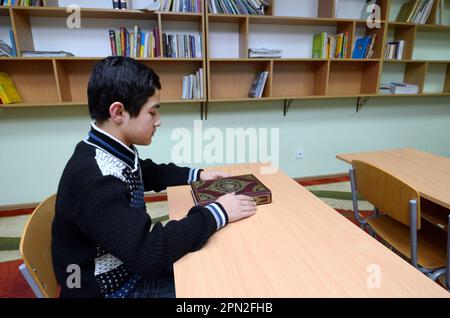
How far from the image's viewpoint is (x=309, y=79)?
292 cm

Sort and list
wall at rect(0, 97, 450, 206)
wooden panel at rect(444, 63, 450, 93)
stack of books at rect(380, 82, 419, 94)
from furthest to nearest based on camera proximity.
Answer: wooden panel at rect(444, 63, 450, 93), stack of books at rect(380, 82, 419, 94), wall at rect(0, 97, 450, 206)

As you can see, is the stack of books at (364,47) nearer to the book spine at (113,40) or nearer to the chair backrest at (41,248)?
the book spine at (113,40)

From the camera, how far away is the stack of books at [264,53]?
249 centimetres

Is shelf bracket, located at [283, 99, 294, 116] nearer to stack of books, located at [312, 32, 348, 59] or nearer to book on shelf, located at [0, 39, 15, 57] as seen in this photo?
stack of books, located at [312, 32, 348, 59]

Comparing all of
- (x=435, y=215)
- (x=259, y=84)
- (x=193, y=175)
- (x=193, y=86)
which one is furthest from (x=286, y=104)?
(x=193, y=175)

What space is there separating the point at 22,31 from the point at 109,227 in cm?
228

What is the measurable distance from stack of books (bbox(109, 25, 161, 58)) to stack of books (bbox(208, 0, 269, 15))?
535 millimetres

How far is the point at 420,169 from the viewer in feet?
4.92

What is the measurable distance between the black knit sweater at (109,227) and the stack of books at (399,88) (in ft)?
9.57

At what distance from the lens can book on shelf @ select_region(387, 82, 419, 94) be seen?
2.99 metres

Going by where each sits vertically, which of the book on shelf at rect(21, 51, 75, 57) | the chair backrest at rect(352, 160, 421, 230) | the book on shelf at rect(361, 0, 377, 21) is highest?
the book on shelf at rect(361, 0, 377, 21)

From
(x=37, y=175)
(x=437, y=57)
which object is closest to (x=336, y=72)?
(x=437, y=57)

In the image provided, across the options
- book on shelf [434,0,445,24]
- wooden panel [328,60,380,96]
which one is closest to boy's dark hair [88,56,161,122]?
wooden panel [328,60,380,96]
